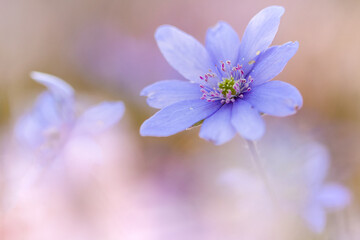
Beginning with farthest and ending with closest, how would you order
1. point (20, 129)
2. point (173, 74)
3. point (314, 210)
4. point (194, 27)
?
point (194, 27)
point (173, 74)
point (20, 129)
point (314, 210)

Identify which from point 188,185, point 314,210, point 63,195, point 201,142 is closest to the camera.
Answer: point 314,210

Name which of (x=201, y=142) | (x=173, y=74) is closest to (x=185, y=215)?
(x=201, y=142)

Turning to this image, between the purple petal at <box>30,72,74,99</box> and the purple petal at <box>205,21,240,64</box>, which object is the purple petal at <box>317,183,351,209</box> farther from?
the purple petal at <box>30,72,74,99</box>

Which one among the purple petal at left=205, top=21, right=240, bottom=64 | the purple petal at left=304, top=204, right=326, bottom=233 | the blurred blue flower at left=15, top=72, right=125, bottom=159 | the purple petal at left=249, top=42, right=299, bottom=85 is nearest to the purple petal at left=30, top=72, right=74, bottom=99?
the blurred blue flower at left=15, top=72, right=125, bottom=159

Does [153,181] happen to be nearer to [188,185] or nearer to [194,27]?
[188,185]

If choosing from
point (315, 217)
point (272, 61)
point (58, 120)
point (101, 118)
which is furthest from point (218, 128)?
point (58, 120)

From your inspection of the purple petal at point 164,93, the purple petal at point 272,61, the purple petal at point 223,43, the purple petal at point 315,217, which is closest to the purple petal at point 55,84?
the purple petal at point 164,93
